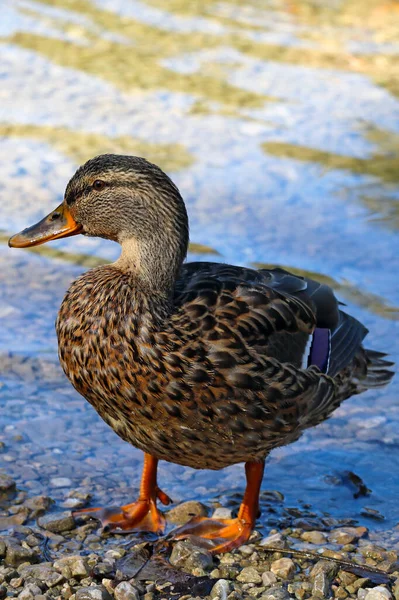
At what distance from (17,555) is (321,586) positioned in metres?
1.13

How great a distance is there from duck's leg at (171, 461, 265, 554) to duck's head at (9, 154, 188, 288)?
36.5 inches

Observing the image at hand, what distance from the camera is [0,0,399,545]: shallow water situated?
4.95 metres

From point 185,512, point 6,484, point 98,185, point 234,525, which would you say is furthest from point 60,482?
point 98,185

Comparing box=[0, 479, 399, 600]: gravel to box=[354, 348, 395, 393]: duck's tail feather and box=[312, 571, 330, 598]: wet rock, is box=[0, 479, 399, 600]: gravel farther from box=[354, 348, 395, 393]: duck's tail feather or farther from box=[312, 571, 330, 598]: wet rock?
box=[354, 348, 395, 393]: duck's tail feather

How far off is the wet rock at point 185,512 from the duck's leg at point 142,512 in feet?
0.15

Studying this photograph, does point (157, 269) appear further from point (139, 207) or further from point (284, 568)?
point (284, 568)

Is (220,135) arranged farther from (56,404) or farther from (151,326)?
(151,326)

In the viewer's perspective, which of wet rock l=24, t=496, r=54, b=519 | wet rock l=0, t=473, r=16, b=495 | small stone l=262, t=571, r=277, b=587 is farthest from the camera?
wet rock l=0, t=473, r=16, b=495

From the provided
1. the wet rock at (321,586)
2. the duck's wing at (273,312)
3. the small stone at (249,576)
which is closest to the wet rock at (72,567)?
the small stone at (249,576)

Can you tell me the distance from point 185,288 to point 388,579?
1348 millimetres

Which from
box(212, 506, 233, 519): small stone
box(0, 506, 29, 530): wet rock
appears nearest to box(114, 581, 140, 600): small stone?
box(0, 506, 29, 530): wet rock

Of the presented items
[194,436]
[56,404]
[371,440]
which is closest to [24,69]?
[56,404]

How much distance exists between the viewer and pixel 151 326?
4.04m

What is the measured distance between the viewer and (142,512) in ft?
14.6
